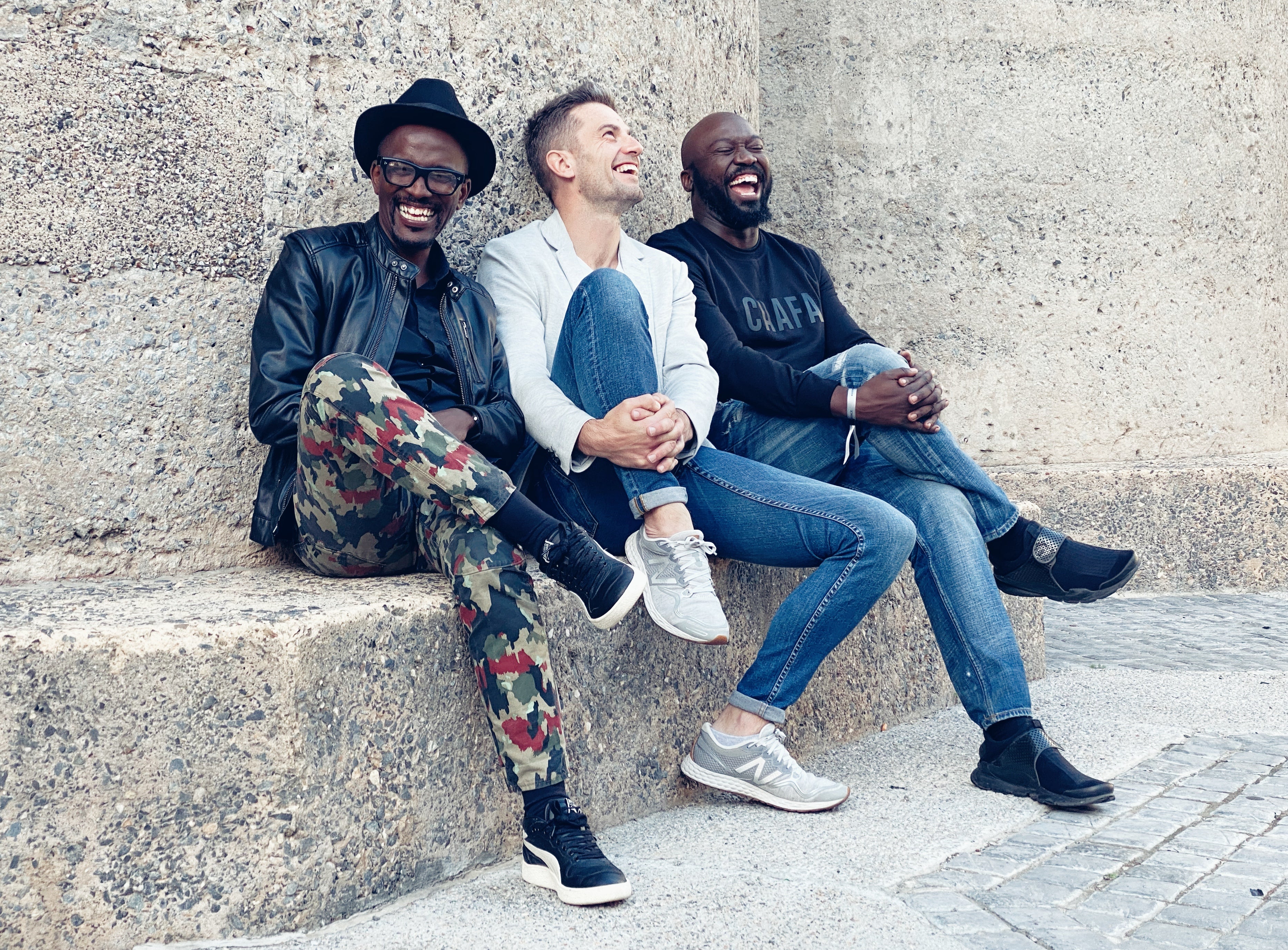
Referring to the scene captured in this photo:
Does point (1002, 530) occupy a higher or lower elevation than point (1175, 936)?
higher

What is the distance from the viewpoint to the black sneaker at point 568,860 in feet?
7.91

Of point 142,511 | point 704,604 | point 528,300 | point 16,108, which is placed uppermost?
point 16,108

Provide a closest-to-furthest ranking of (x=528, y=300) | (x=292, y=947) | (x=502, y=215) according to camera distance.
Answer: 1. (x=292, y=947)
2. (x=528, y=300)
3. (x=502, y=215)

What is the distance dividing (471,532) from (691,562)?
59 centimetres

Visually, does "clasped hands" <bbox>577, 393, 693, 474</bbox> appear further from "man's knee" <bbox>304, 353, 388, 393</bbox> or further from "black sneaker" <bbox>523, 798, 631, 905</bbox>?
"black sneaker" <bbox>523, 798, 631, 905</bbox>

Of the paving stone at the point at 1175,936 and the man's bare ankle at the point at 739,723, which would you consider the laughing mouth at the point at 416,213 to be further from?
the paving stone at the point at 1175,936

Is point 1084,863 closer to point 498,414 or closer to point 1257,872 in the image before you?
point 1257,872

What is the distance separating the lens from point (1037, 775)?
121 inches

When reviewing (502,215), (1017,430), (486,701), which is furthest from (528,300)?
(1017,430)

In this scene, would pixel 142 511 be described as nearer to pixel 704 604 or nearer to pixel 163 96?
pixel 163 96

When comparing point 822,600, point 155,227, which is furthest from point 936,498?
point 155,227

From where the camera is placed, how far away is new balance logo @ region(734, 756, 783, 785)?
3010 mm

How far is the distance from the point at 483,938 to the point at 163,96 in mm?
2081

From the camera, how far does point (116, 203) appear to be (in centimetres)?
293
